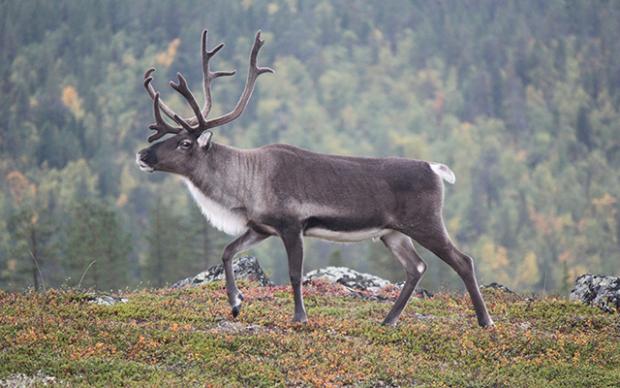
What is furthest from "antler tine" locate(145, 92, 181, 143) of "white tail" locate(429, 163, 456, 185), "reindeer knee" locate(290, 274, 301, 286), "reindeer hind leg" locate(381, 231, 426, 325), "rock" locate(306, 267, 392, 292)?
"rock" locate(306, 267, 392, 292)

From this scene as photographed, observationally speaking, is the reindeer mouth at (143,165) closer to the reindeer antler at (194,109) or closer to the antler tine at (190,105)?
the reindeer antler at (194,109)

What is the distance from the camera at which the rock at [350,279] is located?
20.9m

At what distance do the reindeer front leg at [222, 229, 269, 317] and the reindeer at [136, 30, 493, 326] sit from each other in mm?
17

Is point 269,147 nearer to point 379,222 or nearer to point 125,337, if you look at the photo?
point 379,222

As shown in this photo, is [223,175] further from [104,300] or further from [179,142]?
[104,300]

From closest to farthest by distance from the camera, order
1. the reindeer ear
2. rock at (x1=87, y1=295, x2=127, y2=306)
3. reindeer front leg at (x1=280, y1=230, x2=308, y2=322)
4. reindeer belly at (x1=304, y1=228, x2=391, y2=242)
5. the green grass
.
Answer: the green grass, reindeer front leg at (x1=280, y1=230, x2=308, y2=322), reindeer belly at (x1=304, y1=228, x2=391, y2=242), the reindeer ear, rock at (x1=87, y1=295, x2=127, y2=306)

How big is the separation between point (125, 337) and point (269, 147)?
437 centimetres

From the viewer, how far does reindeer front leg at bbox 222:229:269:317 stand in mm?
15656

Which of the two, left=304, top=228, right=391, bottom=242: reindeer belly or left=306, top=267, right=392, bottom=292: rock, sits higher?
left=304, top=228, right=391, bottom=242: reindeer belly

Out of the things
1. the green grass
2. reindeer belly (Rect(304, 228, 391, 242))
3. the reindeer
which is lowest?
the green grass

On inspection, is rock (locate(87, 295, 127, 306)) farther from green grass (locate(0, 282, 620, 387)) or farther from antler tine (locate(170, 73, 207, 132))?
antler tine (locate(170, 73, 207, 132))

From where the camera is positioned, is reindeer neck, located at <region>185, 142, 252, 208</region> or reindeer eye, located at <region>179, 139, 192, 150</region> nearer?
reindeer neck, located at <region>185, 142, 252, 208</region>

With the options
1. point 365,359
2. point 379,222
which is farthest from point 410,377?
point 379,222

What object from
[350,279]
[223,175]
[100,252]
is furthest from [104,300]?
[100,252]
